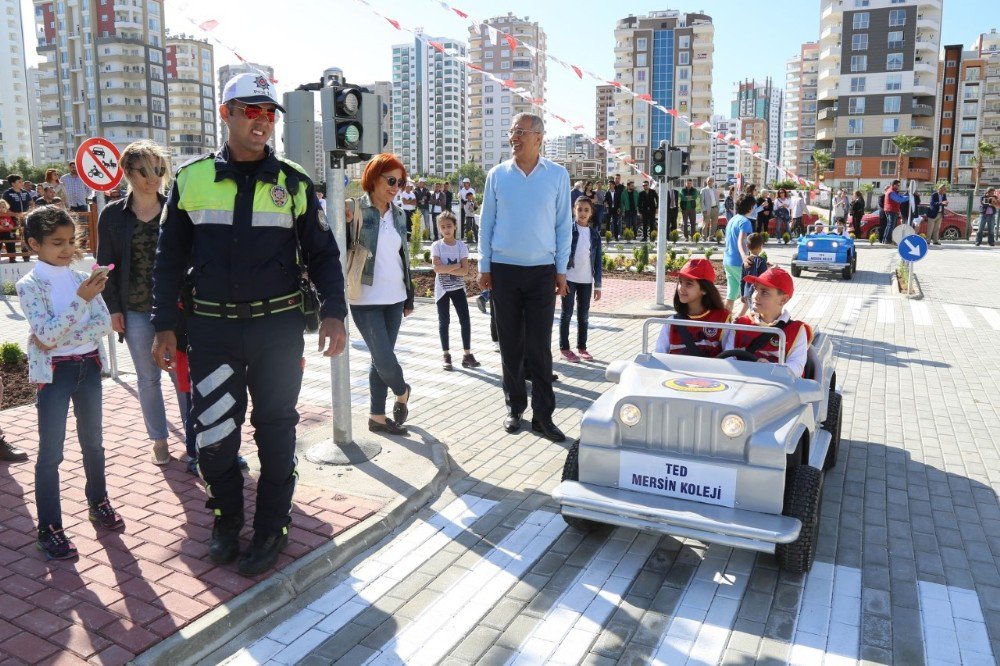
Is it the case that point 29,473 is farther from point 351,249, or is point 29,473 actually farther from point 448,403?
point 448,403

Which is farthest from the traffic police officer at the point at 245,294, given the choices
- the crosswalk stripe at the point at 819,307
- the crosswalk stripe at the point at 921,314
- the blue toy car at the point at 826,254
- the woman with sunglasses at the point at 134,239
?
the blue toy car at the point at 826,254

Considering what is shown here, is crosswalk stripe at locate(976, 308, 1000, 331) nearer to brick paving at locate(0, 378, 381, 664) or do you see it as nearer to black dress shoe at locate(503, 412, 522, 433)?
black dress shoe at locate(503, 412, 522, 433)

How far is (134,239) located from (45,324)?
3.98 ft

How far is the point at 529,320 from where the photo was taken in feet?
19.8

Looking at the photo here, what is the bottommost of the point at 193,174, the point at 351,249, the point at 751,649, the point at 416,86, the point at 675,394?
the point at 751,649

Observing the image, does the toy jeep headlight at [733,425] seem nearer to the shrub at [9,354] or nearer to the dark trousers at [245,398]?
the dark trousers at [245,398]

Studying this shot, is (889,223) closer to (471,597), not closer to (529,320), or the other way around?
(529,320)

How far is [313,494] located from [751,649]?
2689 millimetres

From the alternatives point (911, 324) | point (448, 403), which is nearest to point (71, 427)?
point (448, 403)

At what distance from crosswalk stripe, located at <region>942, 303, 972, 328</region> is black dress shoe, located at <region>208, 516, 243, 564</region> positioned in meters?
11.6

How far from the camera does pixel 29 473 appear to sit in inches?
207

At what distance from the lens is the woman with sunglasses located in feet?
16.1

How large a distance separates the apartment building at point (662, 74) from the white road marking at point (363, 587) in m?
99.7

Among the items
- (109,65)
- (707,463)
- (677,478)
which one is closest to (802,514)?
(707,463)
